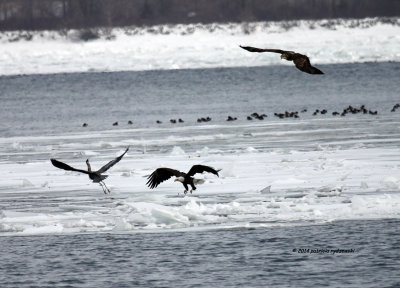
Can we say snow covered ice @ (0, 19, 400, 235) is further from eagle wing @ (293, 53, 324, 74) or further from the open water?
eagle wing @ (293, 53, 324, 74)

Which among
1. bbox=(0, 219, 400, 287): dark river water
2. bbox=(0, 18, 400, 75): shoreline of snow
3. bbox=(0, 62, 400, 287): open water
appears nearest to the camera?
bbox=(0, 219, 400, 287): dark river water

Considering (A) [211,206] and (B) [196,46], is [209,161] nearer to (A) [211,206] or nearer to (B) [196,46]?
(A) [211,206]

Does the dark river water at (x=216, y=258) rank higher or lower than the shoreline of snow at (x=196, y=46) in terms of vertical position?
lower

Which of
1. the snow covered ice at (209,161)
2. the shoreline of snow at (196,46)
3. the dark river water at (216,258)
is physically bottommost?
the dark river water at (216,258)

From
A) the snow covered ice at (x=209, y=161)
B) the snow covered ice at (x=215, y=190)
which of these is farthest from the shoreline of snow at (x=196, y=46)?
the snow covered ice at (x=215, y=190)

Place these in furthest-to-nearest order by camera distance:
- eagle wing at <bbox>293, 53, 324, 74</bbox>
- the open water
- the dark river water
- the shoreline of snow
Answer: the shoreline of snow → the open water → eagle wing at <bbox>293, 53, 324, 74</bbox> → the dark river water

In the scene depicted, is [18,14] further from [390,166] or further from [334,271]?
[334,271]

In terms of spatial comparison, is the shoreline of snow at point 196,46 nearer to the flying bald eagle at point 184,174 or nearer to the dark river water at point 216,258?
the flying bald eagle at point 184,174

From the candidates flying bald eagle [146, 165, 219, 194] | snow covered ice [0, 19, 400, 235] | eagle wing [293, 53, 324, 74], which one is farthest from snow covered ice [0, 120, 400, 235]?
eagle wing [293, 53, 324, 74]

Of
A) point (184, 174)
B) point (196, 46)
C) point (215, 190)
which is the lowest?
point (215, 190)

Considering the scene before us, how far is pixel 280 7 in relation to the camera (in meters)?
58.7

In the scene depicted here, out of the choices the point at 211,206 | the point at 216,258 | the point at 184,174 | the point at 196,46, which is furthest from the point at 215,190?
the point at 196,46

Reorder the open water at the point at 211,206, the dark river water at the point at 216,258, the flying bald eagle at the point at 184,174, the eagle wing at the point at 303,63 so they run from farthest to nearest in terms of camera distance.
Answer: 1. the flying bald eagle at the point at 184,174
2. the open water at the point at 211,206
3. the eagle wing at the point at 303,63
4. the dark river water at the point at 216,258

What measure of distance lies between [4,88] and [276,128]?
2305 cm
